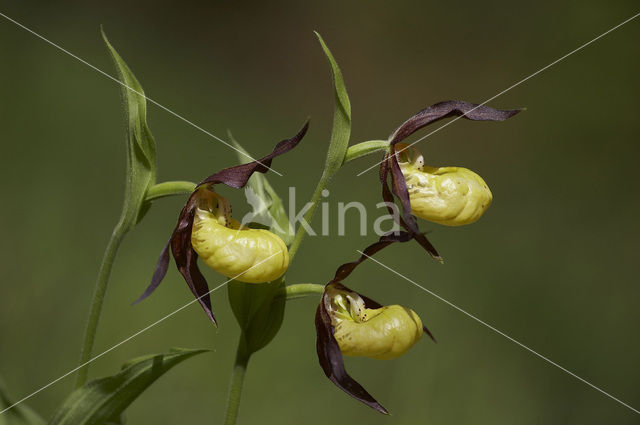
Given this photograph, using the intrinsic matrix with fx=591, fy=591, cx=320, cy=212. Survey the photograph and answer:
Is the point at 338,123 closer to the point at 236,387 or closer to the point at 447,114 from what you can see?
the point at 447,114

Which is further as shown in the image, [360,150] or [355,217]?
[355,217]

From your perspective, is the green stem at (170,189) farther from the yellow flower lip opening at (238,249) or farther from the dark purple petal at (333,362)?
the dark purple petal at (333,362)

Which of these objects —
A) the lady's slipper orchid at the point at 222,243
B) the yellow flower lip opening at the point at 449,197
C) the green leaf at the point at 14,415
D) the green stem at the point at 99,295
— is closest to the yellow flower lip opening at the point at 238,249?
the lady's slipper orchid at the point at 222,243

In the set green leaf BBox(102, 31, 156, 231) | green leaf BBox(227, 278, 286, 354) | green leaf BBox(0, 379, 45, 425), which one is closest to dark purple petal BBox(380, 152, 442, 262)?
green leaf BBox(227, 278, 286, 354)

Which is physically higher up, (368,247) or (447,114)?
(447,114)

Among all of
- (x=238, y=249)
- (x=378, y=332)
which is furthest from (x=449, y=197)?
(x=238, y=249)

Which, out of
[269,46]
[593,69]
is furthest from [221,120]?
[593,69]
